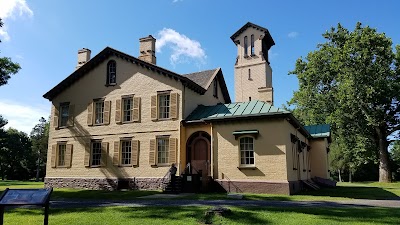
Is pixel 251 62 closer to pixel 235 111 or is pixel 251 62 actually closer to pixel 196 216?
pixel 235 111

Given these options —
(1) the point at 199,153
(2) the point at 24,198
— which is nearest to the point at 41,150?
(1) the point at 199,153

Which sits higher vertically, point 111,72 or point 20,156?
point 111,72

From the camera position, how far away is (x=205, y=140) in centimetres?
2106

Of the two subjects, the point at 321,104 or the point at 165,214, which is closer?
the point at 165,214

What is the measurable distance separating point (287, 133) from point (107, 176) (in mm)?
12327

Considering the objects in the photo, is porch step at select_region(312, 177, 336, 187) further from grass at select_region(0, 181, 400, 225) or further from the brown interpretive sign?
the brown interpretive sign

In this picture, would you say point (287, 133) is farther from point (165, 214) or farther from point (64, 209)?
point (64, 209)

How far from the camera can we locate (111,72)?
25031 mm

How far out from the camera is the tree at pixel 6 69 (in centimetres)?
2391

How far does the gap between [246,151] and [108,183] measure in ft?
32.5

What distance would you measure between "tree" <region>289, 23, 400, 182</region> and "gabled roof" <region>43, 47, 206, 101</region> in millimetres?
16561

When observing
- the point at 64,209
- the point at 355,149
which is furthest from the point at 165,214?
the point at 355,149

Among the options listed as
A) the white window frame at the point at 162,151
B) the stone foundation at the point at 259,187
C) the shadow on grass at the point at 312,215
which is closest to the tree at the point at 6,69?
the white window frame at the point at 162,151

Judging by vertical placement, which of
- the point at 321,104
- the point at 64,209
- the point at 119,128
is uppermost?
the point at 321,104
